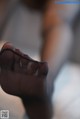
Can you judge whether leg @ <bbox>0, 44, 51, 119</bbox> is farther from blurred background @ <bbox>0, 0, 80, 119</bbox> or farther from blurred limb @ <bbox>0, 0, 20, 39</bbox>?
blurred limb @ <bbox>0, 0, 20, 39</bbox>

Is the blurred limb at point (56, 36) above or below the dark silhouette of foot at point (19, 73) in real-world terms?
above

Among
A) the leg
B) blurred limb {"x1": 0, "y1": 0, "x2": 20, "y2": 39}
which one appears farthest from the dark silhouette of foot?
blurred limb {"x1": 0, "y1": 0, "x2": 20, "y2": 39}

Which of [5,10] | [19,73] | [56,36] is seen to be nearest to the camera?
[19,73]

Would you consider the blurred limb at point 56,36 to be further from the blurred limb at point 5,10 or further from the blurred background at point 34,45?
the blurred limb at point 5,10

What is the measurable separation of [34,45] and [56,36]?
0.30ft

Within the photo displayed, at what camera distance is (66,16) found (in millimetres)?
650

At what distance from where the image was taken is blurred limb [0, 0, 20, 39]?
0.75 metres

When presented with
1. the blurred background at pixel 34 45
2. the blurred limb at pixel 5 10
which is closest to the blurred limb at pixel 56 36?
the blurred background at pixel 34 45

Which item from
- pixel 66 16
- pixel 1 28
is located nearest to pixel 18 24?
pixel 1 28

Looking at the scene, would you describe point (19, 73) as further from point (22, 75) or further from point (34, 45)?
point (34, 45)

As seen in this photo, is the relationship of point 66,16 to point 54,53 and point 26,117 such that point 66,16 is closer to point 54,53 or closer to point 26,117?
point 54,53

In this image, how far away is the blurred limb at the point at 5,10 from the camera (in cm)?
75

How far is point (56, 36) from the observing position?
62 cm

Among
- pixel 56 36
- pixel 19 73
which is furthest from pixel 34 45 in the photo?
pixel 19 73
